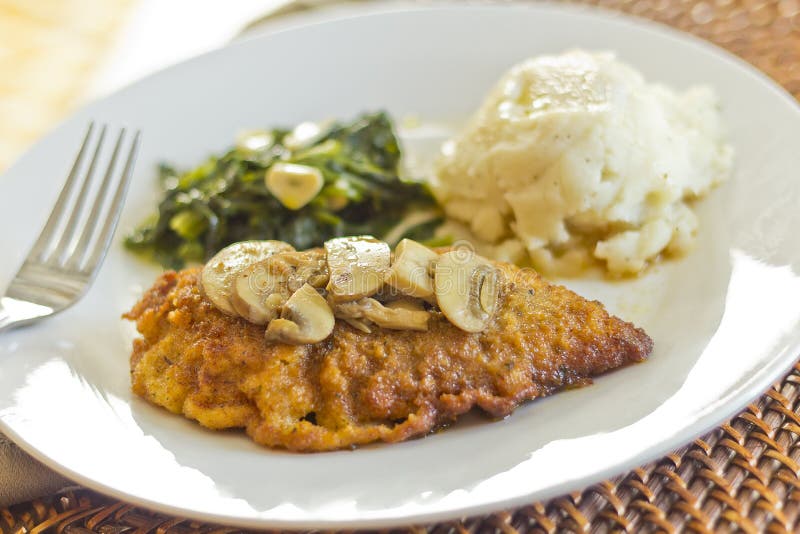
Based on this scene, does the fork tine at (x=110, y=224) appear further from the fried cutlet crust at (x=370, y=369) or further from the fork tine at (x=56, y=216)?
the fried cutlet crust at (x=370, y=369)

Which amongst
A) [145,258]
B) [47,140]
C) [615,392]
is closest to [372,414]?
[615,392]

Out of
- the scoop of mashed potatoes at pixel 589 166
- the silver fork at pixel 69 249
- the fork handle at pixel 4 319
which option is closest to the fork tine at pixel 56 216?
Result: the silver fork at pixel 69 249

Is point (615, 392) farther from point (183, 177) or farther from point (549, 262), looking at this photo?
point (183, 177)

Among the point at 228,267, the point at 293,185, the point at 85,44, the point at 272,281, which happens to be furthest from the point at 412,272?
the point at 85,44

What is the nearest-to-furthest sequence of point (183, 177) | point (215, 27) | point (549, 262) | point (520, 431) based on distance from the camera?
point (520, 431)
point (549, 262)
point (183, 177)
point (215, 27)

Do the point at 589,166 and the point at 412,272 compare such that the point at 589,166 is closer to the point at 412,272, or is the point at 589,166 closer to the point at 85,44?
the point at 412,272
